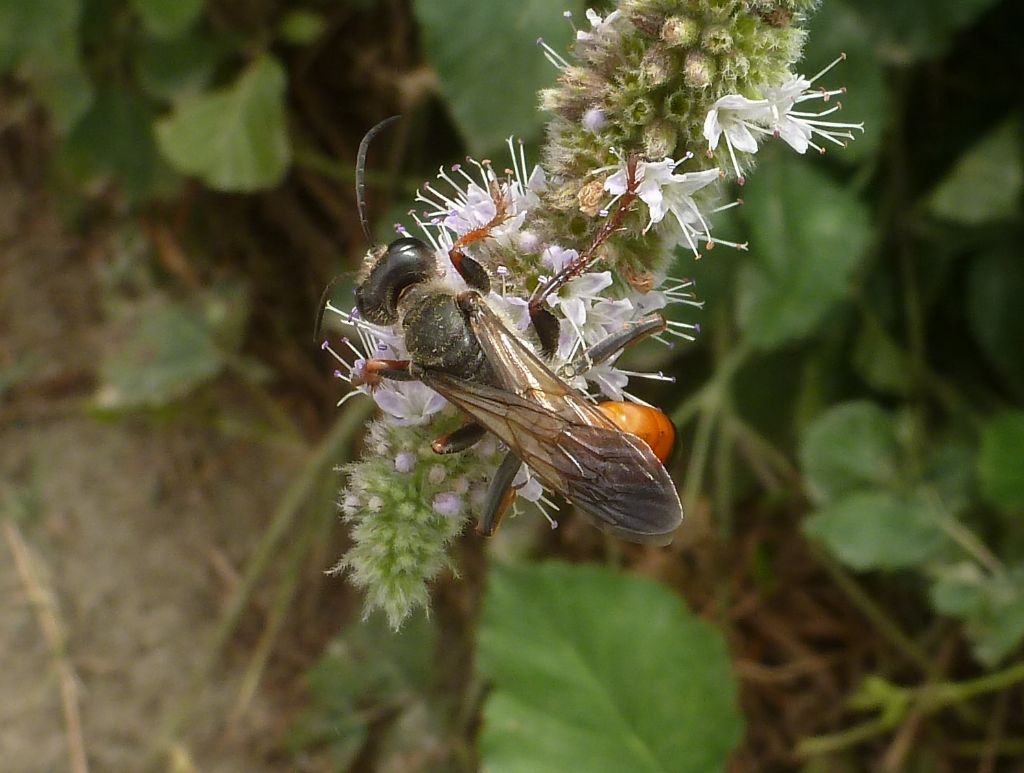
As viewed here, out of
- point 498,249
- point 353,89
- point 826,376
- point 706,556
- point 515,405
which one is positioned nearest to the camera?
point 515,405

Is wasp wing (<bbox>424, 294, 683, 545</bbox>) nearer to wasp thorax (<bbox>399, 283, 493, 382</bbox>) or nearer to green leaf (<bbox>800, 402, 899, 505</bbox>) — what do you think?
wasp thorax (<bbox>399, 283, 493, 382</bbox>)

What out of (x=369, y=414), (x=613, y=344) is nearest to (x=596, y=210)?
(x=613, y=344)

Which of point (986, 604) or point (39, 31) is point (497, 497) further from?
point (39, 31)

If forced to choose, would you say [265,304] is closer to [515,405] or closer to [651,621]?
[651,621]

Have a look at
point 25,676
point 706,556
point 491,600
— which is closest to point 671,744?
point 491,600

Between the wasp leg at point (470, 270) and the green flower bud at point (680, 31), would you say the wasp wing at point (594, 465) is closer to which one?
the wasp leg at point (470, 270)

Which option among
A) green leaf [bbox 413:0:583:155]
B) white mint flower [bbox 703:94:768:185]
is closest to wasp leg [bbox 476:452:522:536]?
white mint flower [bbox 703:94:768:185]

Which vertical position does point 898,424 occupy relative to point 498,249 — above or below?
below
